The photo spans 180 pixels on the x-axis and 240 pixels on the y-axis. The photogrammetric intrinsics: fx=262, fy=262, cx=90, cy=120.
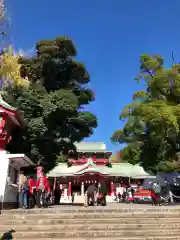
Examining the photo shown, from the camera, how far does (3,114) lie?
49.9 feet

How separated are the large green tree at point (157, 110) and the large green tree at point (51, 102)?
185 inches

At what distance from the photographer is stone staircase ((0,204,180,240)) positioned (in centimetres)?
793

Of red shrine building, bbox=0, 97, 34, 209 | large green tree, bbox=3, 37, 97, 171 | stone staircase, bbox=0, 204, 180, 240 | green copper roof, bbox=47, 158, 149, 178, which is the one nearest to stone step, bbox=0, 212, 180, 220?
stone staircase, bbox=0, 204, 180, 240

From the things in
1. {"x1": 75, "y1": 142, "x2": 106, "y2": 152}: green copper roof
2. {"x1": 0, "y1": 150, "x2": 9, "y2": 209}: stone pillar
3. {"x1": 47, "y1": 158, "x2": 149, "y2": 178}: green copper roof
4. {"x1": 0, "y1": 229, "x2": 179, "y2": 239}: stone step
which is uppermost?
{"x1": 75, "y1": 142, "x2": 106, "y2": 152}: green copper roof

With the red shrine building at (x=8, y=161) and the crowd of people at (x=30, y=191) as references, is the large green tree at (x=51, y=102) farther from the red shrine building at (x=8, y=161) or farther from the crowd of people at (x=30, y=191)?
the crowd of people at (x=30, y=191)

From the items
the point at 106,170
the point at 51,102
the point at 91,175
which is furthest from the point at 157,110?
the point at 106,170

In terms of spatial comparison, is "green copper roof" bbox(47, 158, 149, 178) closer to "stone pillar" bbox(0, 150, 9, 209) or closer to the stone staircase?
"stone pillar" bbox(0, 150, 9, 209)

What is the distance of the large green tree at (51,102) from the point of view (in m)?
18.4

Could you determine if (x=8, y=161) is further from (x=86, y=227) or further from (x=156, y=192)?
(x=156, y=192)

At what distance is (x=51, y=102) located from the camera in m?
19.6

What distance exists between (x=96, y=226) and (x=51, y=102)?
41.0 feet

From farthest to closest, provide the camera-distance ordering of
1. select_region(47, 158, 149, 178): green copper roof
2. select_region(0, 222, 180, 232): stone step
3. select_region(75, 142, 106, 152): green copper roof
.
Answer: select_region(75, 142, 106, 152): green copper roof < select_region(47, 158, 149, 178): green copper roof < select_region(0, 222, 180, 232): stone step

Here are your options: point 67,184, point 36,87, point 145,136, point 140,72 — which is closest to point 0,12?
point 36,87

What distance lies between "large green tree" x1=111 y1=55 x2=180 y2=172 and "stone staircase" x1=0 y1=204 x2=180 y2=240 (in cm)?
972
